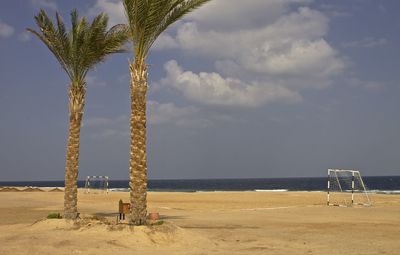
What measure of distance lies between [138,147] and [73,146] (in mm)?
3664

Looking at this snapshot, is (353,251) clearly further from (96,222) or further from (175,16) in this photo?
(175,16)

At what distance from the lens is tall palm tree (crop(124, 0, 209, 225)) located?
602 inches

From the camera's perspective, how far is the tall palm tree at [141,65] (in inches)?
602

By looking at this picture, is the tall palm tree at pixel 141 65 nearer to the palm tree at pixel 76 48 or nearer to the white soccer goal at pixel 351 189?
the palm tree at pixel 76 48

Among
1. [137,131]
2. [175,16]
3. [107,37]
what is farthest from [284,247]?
[107,37]

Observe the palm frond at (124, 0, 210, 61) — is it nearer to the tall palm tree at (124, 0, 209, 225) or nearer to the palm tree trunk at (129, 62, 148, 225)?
the tall palm tree at (124, 0, 209, 225)

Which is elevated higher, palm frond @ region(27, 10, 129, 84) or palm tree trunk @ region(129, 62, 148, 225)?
palm frond @ region(27, 10, 129, 84)

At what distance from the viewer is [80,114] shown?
18.2 m

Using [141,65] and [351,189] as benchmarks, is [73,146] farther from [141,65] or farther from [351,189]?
[351,189]

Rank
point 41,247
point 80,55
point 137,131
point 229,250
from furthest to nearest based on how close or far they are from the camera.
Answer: point 80,55 < point 137,131 < point 229,250 < point 41,247

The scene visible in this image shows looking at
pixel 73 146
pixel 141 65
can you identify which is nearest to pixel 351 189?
pixel 73 146

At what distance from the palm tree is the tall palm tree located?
2.47m

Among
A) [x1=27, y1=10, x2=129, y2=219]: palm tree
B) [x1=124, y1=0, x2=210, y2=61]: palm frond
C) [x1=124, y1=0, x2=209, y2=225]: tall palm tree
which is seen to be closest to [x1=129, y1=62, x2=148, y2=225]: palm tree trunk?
[x1=124, y1=0, x2=209, y2=225]: tall palm tree

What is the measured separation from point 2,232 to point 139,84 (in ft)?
20.6
